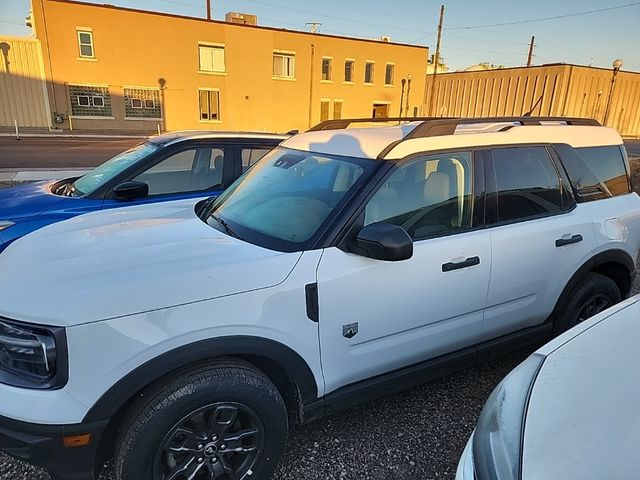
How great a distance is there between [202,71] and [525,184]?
32.8 meters

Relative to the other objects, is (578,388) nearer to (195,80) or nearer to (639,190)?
(639,190)

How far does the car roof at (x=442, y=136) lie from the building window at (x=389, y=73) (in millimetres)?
36828

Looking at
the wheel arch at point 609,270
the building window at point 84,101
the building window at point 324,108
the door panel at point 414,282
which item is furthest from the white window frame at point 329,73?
the door panel at point 414,282

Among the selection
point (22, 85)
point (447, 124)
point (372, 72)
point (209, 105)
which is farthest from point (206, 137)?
point (372, 72)

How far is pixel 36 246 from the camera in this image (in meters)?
2.43

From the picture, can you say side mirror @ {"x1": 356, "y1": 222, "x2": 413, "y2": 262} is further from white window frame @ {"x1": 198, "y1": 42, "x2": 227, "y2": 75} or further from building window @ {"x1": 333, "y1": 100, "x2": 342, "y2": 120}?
building window @ {"x1": 333, "y1": 100, "x2": 342, "y2": 120}

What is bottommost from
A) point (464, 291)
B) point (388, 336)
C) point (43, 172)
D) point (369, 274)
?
point (43, 172)

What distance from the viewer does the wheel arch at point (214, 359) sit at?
1.85 metres

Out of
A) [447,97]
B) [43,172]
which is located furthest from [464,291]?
[447,97]

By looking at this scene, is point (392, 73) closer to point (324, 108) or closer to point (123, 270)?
point (324, 108)

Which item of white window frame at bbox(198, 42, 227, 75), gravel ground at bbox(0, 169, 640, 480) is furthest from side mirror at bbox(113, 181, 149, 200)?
white window frame at bbox(198, 42, 227, 75)

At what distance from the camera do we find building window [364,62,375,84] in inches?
1468

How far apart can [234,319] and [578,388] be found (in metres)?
1.35

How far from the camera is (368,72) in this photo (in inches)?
1478
